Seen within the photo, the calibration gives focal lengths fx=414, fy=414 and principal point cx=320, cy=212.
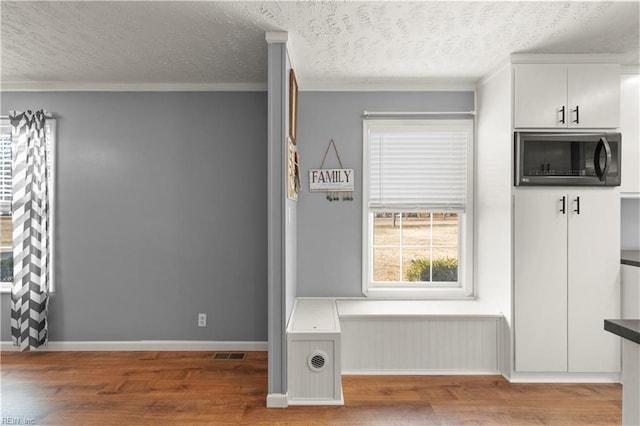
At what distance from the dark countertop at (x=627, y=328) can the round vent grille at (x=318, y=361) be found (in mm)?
1795

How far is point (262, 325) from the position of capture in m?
3.89

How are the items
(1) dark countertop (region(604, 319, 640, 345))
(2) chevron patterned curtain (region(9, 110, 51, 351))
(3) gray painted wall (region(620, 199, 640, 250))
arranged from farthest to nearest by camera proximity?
(2) chevron patterned curtain (region(9, 110, 51, 351)) < (3) gray painted wall (region(620, 199, 640, 250)) < (1) dark countertop (region(604, 319, 640, 345))

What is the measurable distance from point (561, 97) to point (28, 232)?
4.59m

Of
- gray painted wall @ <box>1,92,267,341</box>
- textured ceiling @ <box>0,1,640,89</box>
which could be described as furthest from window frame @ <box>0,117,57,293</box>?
textured ceiling @ <box>0,1,640,89</box>

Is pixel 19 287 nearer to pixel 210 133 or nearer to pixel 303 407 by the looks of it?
pixel 210 133

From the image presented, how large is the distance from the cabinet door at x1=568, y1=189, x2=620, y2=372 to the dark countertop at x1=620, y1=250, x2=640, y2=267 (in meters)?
0.06

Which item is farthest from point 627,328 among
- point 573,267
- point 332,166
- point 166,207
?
point 166,207

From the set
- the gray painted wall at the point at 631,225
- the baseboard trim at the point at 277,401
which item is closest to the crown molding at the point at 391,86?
the gray painted wall at the point at 631,225

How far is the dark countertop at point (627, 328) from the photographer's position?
1245mm

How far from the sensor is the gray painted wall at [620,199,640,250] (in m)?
3.60

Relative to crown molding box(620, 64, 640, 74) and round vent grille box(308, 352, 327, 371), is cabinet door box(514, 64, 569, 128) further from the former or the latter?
round vent grille box(308, 352, 327, 371)

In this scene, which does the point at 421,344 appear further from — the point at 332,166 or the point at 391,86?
the point at 391,86

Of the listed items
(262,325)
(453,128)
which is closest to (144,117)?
(262,325)

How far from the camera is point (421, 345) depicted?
10.8 feet
